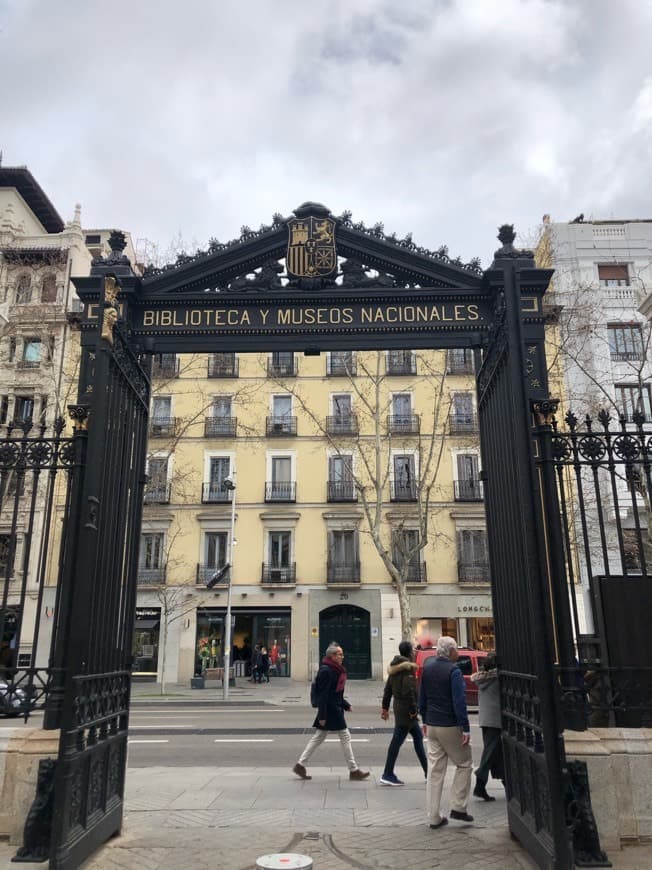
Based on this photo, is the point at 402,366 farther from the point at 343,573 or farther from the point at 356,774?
the point at 356,774

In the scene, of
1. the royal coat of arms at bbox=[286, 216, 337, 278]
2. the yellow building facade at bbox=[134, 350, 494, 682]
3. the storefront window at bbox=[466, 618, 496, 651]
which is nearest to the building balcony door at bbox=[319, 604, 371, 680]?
the yellow building facade at bbox=[134, 350, 494, 682]

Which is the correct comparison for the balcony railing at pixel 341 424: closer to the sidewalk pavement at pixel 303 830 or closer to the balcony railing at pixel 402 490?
the balcony railing at pixel 402 490

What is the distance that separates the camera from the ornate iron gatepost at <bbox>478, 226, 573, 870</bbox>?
490 centimetres

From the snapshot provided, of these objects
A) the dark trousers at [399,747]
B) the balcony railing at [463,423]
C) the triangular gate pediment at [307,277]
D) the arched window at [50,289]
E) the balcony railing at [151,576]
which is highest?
the arched window at [50,289]

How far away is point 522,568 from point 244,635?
1128 inches

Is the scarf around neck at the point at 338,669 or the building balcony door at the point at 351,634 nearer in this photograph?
the scarf around neck at the point at 338,669

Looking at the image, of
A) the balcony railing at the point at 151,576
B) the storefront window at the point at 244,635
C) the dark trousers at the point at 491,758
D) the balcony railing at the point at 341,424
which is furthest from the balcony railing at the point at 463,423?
the dark trousers at the point at 491,758

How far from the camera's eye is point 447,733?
7090 mm

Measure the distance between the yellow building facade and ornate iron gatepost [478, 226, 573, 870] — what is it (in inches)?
952

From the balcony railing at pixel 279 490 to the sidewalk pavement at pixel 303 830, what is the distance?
2445 cm

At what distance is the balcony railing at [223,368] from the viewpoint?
35125 mm

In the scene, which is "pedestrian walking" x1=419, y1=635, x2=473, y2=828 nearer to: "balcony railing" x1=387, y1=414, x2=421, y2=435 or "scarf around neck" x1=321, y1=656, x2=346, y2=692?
"scarf around neck" x1=321, y1=656, x2=346, y2=692

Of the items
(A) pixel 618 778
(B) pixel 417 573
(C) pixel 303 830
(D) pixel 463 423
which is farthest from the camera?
(D) pixel 463 423

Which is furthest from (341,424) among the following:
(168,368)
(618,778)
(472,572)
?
(618,778)
